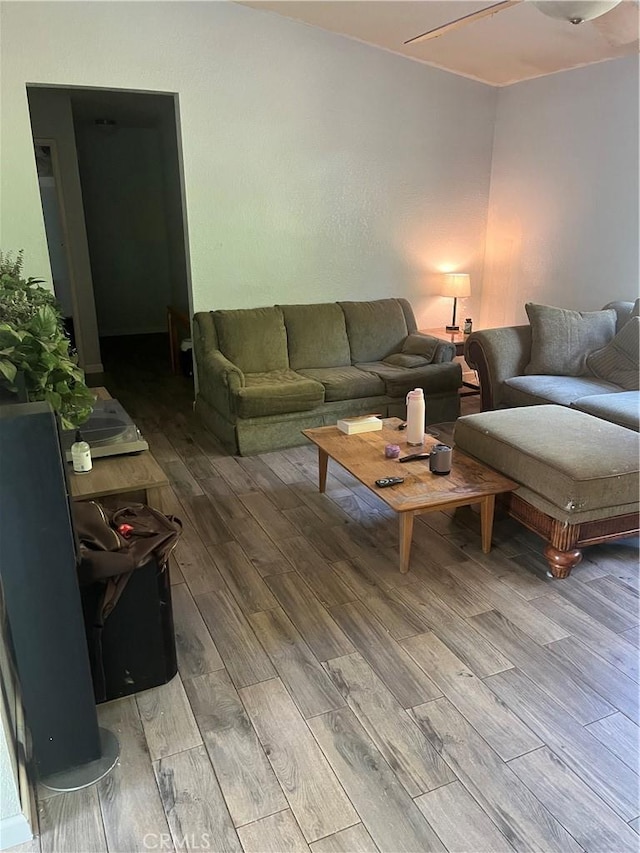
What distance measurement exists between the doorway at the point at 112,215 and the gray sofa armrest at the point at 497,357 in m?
2.88

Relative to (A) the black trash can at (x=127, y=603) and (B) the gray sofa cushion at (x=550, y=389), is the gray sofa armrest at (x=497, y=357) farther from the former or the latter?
(A) the black trash can at (x=127, y=603)

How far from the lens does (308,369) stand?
4.47 metres

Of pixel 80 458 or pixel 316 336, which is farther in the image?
pixel 316 336

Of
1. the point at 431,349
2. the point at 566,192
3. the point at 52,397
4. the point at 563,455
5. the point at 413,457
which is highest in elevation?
the point at 566,192

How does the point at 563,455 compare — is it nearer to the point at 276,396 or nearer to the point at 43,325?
the point at 276,396

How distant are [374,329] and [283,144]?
58.3 inches

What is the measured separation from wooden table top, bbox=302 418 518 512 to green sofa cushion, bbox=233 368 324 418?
632mm

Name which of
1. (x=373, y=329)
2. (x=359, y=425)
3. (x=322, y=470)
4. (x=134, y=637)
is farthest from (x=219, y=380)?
(x=134, y=637)

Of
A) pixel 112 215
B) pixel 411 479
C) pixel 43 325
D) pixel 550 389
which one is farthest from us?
pixel 112 215

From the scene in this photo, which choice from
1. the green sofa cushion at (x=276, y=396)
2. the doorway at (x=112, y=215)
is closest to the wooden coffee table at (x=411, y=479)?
the green sofa cushion at (x=276, y=396)

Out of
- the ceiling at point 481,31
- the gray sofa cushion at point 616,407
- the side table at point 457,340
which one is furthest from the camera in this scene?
the side table at point 457,340

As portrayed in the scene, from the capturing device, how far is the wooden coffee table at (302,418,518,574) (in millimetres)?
2533

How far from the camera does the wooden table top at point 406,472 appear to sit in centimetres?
256

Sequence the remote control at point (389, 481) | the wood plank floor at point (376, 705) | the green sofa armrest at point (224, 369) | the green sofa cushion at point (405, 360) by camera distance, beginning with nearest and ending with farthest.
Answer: the wood plank floor at point (376, 705), the remote control at point (389, 481), the green sofa armrest at point (224, 369), the green sofa cushion at point (405, 360)
